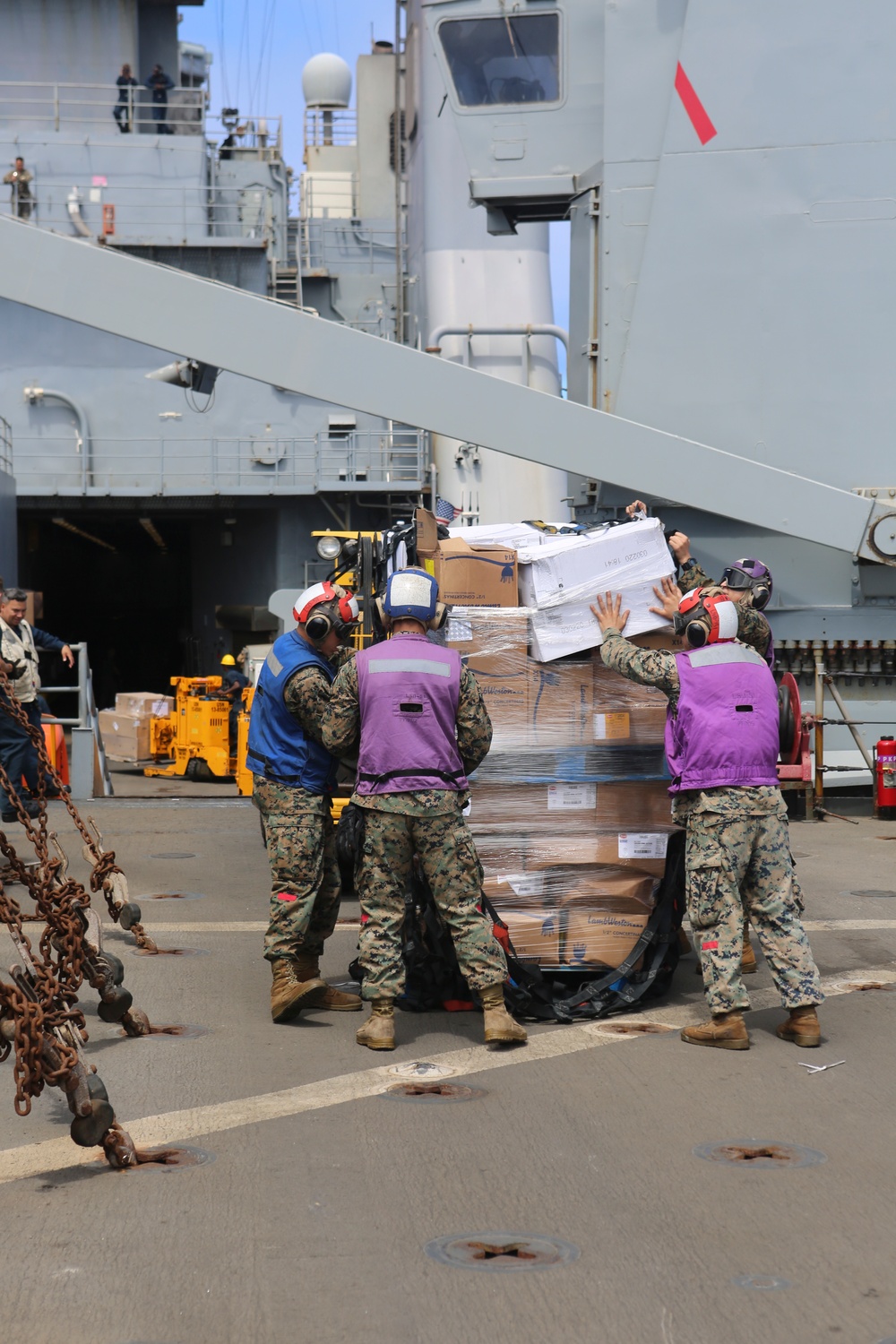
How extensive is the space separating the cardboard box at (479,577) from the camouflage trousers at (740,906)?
1463 mm

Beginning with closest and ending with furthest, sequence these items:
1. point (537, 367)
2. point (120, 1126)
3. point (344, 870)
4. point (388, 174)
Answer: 1. point (120, 1126)
2. point (344, 870)
3. point (537, 367)
4. point (388, 174)

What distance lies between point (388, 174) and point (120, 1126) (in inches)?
1200

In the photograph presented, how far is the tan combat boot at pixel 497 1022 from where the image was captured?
217 inches

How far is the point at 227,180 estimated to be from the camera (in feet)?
93.7

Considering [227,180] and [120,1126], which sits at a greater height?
[227,180]

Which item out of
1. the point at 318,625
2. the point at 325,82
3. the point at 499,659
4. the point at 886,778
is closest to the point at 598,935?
the point at 499,659

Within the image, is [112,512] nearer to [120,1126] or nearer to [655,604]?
[655,604]

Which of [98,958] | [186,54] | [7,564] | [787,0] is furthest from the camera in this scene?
[186,54]

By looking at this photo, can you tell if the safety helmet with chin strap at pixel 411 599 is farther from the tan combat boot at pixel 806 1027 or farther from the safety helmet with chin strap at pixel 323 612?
the tan combat boot at pixel 806 1027

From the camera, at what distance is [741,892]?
571 cm

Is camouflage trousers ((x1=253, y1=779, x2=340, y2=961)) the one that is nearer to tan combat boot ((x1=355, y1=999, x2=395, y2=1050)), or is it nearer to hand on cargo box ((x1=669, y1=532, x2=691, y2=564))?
tan combat boot ((x1=355, y1=999, x2=395, y2=1050))

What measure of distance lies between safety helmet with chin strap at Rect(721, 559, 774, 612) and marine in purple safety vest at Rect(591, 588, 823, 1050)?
3.84 ft

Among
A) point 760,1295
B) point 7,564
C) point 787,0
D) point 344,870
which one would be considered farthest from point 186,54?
point 760,1295

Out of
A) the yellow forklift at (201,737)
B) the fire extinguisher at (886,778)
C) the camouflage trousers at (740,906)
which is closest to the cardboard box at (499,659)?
the camouflage trousers at (740,906)
